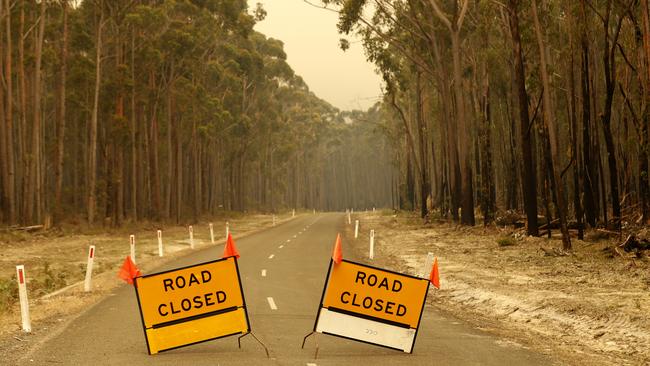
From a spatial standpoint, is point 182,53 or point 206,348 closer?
point 206,348

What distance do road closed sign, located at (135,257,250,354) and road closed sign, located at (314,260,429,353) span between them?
1.15 m

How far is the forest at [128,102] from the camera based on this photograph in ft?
137

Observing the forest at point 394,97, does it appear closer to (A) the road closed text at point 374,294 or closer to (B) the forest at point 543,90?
(B) the forest at point 543,90

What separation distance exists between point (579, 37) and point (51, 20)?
107 feet

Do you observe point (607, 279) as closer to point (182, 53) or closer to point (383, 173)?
point (182, 53)

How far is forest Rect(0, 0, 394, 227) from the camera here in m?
41.8

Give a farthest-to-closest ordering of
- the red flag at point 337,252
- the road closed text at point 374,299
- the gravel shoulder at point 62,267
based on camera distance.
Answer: the gravel shoulder at point 62,267 < the road closed text at point 374,299 < the red flag at point 337,252

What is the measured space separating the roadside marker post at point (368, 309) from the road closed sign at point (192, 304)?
1.06 m

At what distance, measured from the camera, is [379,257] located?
89.9 ft

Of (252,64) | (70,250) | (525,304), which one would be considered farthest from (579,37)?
(252,64)

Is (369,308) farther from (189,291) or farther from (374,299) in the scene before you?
(189,291)

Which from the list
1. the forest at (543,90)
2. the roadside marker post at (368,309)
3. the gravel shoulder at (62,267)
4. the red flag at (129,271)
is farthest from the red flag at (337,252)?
the forest at (543,90)

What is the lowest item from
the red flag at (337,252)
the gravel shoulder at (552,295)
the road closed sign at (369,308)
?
the gravel shoulder at (552,295)

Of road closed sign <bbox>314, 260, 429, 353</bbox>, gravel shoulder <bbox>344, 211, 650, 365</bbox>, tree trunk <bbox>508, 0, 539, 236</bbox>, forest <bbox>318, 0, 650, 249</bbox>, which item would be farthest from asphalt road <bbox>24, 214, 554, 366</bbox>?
tree trunk <bbox>508, 0, 539, 236</bbox>
